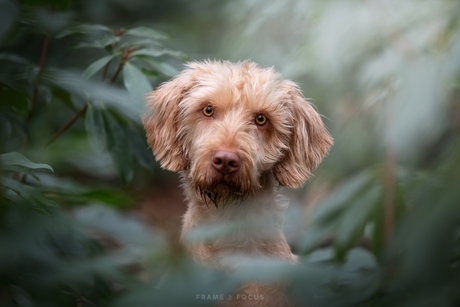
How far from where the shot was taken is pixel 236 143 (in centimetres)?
147

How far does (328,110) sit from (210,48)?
1.92 ft

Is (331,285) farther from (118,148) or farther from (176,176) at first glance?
(176,176)

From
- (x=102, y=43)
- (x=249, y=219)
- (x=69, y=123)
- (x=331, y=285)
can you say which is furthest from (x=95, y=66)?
(x=331, y=285)

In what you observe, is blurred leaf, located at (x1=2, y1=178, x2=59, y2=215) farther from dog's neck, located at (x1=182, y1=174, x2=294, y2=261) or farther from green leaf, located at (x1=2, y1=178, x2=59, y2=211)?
dog's neck, located at (x1=182, y1=174, x2=294, y2=261)

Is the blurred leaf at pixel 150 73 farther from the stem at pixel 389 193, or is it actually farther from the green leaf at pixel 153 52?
the stem at pixel 389 193

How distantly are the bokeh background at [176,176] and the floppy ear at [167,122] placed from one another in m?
0.07

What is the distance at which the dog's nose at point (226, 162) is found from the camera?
55.9 inches

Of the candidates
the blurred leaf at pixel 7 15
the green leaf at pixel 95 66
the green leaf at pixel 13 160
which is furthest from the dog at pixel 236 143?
the blurred leaf at pixel 7 15

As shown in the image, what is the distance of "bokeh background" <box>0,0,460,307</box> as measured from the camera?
0.69 metres

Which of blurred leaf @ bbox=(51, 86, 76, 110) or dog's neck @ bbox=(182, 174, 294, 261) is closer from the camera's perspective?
dog's neck @ bbox=(182, 174, 294, 261)

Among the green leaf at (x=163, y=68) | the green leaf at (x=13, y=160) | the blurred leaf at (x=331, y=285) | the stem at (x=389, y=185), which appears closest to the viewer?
the blurred leaf at (x=331, y=285)

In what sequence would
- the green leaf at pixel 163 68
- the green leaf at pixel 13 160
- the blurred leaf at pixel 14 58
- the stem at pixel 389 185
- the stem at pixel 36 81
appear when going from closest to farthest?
1. the stem at pixel 389 185
2. the green leaf at pixel 13 160
3. the blurred leaf at pixel 14 58
4. the stem at pixel 36 81
5. the green leaf at pixel 163 68

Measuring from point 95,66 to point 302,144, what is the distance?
3.03 feet

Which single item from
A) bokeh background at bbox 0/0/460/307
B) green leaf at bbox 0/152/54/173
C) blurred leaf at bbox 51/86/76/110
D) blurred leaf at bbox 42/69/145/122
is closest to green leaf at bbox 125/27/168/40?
bokeh background at bbox 0/0/460/307
